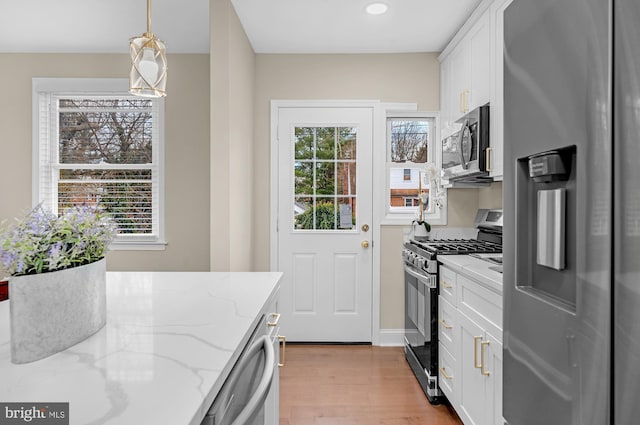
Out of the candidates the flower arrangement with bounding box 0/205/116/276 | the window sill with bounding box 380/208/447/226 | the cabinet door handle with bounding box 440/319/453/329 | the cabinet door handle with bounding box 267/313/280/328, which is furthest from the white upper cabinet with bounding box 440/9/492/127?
the flower arrangement with bounding box 0/205/116/276

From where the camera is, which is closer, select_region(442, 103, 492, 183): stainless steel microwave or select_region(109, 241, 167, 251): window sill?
select_region(442, 103, 492, 183): stainless steel microwave

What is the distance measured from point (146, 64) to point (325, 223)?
2164 millimetres

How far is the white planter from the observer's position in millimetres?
757

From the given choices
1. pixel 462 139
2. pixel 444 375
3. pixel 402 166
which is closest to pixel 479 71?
pixel 462 139

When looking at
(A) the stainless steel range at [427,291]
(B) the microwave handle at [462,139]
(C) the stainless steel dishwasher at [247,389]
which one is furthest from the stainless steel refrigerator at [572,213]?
(B) the microwave handle at [462,139]

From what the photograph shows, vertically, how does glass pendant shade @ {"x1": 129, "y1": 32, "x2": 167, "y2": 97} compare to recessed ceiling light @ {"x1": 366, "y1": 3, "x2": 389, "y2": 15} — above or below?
below

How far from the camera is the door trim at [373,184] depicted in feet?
10.9

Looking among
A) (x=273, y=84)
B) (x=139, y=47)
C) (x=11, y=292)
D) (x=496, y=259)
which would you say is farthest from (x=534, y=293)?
(x=273, y=84)

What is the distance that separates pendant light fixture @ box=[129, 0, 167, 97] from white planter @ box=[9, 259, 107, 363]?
0.92m

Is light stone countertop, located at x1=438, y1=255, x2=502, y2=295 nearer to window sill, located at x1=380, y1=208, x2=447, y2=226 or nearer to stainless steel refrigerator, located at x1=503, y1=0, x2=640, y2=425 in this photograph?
stainless steel refrigerator, located at x1=503, y1=0, x2=640, y2=425

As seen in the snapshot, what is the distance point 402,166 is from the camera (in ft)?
11.2

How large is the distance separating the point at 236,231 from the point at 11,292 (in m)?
1.89

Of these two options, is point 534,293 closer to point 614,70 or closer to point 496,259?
point 614,70

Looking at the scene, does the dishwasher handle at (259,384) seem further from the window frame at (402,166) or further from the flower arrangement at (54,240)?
the window frame at (402,166)
